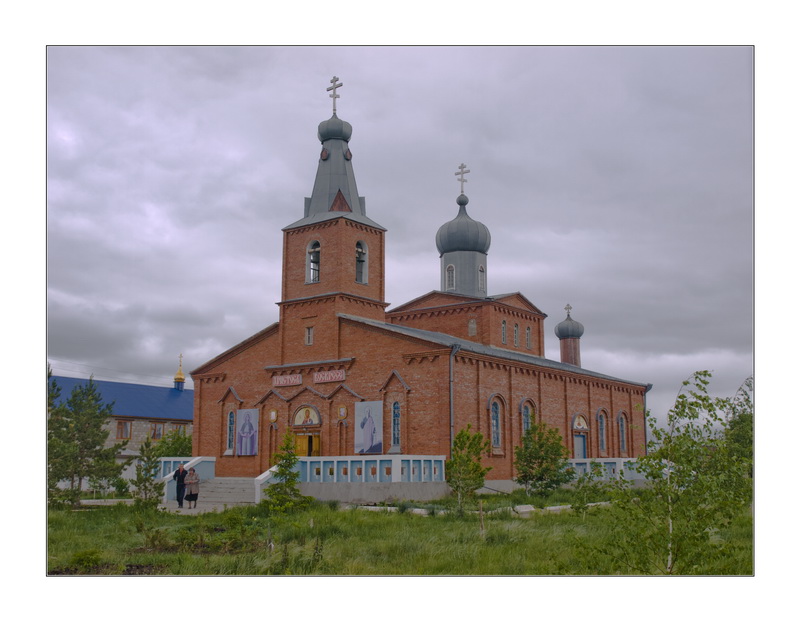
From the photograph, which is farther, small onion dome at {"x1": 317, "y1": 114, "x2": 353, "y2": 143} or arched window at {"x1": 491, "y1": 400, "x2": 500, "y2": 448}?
small onion dome at {"x1": 317, "y1": 114, "x2": 353, "y2": 143}

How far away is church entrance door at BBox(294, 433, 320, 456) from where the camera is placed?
30.6 meters

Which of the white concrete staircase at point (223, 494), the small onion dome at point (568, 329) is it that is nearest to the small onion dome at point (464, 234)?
the small onion dome at point (568, 329)

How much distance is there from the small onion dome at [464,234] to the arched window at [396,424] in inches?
560

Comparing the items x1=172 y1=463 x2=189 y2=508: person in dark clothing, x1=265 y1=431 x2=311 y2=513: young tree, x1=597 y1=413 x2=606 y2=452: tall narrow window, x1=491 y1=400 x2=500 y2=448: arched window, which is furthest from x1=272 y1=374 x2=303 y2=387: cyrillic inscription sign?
x1=597 y1=413 x2=606 y2=452: tall narrow window

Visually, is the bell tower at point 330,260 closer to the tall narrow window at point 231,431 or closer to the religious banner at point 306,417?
the religious banner at point 306,417

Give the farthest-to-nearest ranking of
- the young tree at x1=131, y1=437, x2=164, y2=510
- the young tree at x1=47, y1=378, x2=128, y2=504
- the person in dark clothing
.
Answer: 1. the person in dark clothing
2. the young tree at x1=131, y1=437, x2=164, y2=510
3. the young tree at x1=47, y1=378, x2=128, y2=504

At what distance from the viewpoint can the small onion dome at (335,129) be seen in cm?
3306

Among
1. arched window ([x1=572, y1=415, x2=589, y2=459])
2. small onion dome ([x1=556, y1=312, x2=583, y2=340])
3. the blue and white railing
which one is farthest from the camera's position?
small onion dome ([x1=556, y1=312, x2=583, y2=340])

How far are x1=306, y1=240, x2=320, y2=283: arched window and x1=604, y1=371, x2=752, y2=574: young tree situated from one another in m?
22.9

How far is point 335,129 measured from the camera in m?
33.1

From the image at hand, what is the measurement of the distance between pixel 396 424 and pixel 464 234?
14783mm

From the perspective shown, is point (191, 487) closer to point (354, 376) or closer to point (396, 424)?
point (354, 376)

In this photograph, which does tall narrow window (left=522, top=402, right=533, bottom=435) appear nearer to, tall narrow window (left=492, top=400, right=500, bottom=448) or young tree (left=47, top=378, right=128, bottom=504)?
tall narrow window (left=492, top=400, right=500, bottom=448)

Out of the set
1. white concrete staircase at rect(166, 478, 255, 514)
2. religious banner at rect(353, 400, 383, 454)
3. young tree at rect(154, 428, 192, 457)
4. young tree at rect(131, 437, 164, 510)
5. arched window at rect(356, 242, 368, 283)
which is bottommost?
white concrete staircase at rect(166, 478, 255, 514)
